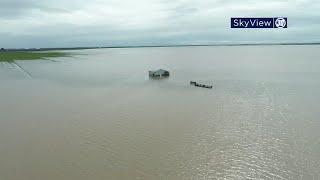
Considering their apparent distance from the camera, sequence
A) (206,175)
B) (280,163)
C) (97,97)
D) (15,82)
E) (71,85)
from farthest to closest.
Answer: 1. (15,82)
2. (71,85)
3. (97,97)
4. (280,163)
5. (206,175)

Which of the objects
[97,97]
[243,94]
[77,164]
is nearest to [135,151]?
[77,164]

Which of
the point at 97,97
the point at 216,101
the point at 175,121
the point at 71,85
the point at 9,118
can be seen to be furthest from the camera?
the point at 71,85

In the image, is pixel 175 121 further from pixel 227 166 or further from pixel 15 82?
pixel 15 82

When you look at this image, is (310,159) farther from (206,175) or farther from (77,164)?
(77,164)

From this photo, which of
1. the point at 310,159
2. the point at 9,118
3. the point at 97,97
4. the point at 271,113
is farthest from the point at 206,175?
the point at 97,97

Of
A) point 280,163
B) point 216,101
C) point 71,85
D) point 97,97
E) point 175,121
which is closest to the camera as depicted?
point 280,163

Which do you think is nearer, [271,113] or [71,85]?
[271,113]

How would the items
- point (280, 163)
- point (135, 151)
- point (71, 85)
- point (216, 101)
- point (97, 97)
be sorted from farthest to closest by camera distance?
1. point (71, 85)
2. point (97, 97)
3. point (216, 101)
4. point (135, 151)
5. point (280, 163)

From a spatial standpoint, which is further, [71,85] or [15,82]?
[15,82]

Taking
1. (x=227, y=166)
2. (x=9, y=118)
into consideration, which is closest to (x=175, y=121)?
(x=227, y=166)
